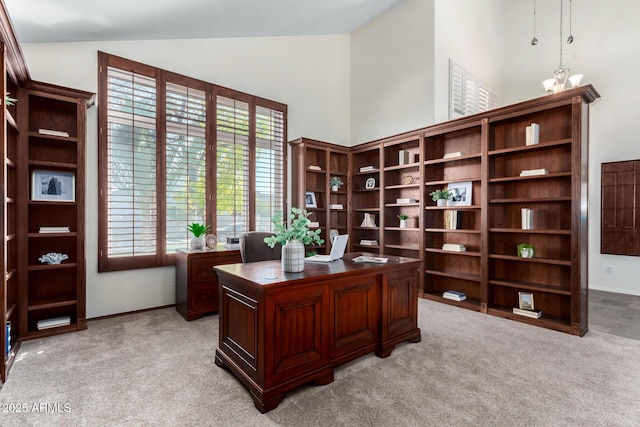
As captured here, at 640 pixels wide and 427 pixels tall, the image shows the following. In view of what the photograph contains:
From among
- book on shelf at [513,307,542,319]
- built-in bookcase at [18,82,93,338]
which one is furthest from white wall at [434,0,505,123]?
built-in bookcase at [18,82,93,338]

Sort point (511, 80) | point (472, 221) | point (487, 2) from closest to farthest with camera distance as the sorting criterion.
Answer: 1. point (472, 221)
2. point (487, 2)
3. point (511, 80)

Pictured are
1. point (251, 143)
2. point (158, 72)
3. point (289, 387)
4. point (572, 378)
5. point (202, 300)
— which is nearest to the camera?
point (289, 387)

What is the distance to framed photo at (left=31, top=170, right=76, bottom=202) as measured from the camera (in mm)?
2984

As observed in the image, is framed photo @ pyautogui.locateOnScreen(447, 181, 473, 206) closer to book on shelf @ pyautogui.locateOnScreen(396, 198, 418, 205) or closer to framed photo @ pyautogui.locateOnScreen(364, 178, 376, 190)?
book on shelf @ pyautogui.locateOnScreen(396, 198, 418, 205)

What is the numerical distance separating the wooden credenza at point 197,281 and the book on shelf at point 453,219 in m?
2.79

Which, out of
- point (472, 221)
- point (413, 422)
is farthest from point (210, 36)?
point (413, 422)

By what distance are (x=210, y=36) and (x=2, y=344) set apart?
385 centimetres

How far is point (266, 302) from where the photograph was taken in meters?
1.85

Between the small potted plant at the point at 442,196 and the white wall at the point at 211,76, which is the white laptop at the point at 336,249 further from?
the white wall at the point at 211,76

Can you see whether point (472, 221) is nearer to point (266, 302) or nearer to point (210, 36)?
point (266, 302)

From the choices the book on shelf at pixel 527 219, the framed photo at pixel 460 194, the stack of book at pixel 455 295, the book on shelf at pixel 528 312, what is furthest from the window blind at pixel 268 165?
the book on shelf at pixel 528 312

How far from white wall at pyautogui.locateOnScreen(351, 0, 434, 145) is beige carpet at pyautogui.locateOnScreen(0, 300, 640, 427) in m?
3.14

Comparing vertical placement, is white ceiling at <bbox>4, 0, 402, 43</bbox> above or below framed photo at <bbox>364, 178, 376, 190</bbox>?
above

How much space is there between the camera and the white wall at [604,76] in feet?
15.5
